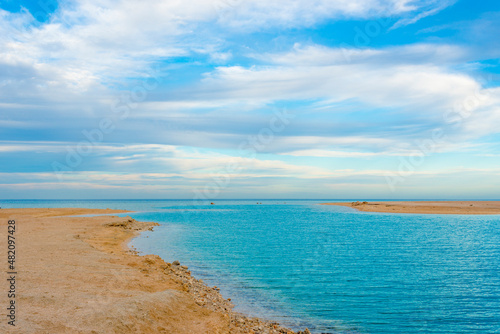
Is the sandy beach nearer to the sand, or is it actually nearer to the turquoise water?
the turquoise water

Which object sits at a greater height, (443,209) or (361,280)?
(443,209)

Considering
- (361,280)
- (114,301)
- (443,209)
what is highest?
(443,209)

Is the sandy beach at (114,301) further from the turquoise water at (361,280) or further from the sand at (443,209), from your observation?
the sand at (443,209)

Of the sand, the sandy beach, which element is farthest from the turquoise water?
the sand

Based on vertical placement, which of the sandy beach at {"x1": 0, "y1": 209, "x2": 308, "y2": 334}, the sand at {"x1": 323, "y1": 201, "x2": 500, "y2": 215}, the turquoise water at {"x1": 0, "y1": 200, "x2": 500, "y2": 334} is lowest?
the sandy beach at {"x1": 0, "y1": 209, "x2": 308, "y2": 334}

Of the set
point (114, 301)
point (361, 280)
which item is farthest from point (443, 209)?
point (114, 301)

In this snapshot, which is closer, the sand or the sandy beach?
the sandy beach

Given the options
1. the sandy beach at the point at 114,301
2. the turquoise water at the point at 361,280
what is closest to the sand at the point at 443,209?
the turquoise water at the point at 361,280

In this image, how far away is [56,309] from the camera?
14078 mm

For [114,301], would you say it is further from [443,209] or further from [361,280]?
Result: [443,209]

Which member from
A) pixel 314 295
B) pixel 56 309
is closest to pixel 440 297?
pixel 314 295

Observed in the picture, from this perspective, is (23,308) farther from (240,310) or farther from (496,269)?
(496,269)

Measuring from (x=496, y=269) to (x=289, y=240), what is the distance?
2545 cm

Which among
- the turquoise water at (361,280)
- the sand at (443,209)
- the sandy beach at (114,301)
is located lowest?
the sandy beach at (114,301)
